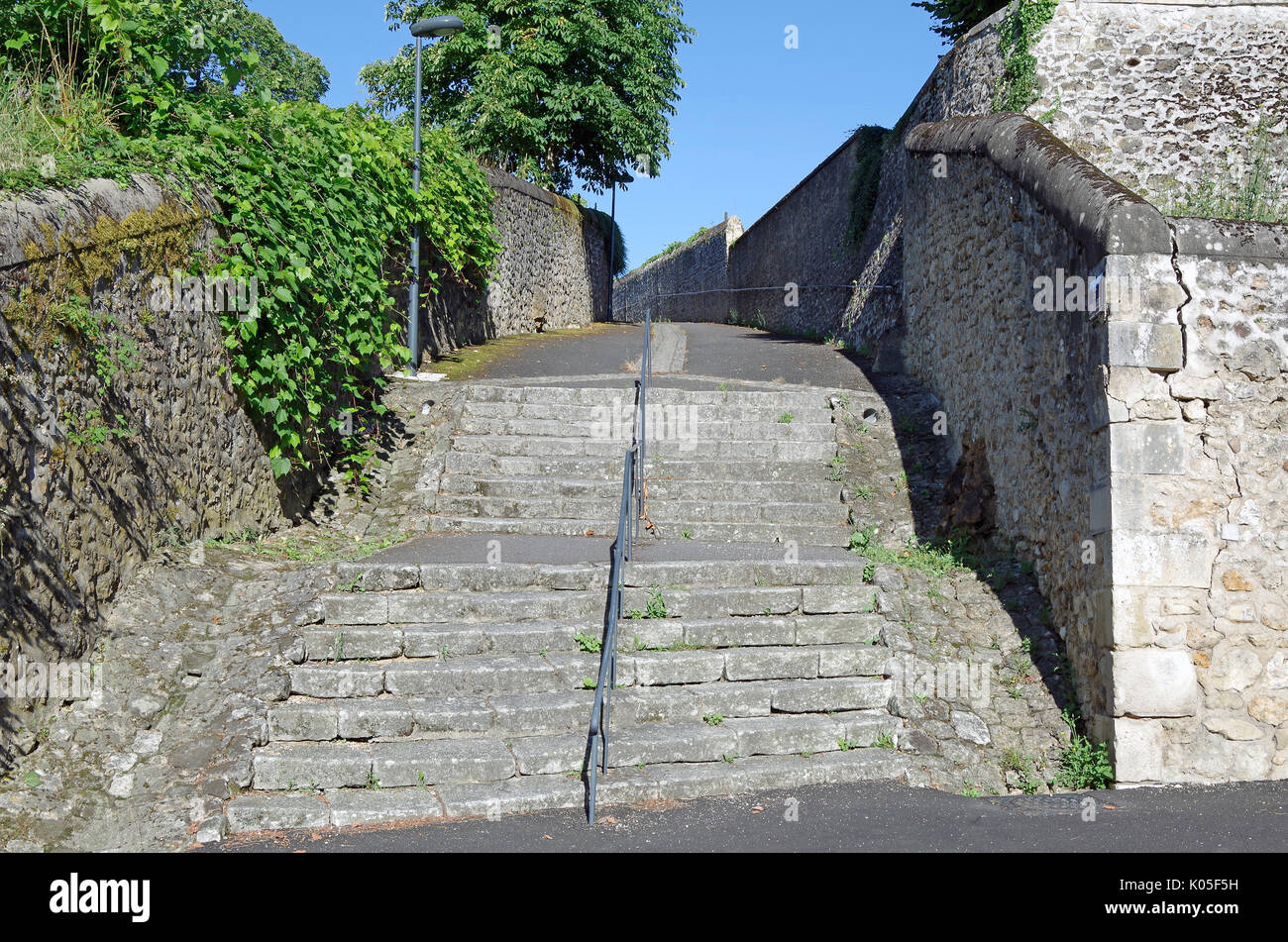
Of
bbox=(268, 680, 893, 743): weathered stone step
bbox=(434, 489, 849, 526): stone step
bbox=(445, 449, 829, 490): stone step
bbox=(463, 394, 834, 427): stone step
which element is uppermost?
bbox=(463, 394, 834, 427): stone step

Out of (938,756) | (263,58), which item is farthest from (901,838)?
(263,58)

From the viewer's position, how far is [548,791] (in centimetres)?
488

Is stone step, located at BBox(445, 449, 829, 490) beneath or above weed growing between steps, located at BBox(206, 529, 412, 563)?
above

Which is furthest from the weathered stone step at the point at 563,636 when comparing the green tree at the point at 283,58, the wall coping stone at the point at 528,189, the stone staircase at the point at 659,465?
the green tree at the point at 283,58

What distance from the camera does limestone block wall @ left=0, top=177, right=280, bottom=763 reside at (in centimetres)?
454

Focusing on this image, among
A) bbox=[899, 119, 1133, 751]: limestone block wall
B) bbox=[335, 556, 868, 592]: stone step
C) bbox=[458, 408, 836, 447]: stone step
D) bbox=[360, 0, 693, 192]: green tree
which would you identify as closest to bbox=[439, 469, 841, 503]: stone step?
bbox=[458, 408, 836, 447]: stone step

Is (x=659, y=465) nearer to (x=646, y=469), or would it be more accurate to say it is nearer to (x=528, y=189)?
(x=646, y=469)

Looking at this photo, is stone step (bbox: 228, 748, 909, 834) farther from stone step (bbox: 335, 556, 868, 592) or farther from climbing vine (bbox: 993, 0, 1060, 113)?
climbing vine (bbox: 993, 0, 1060, 113)

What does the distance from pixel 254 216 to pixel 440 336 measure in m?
5.78

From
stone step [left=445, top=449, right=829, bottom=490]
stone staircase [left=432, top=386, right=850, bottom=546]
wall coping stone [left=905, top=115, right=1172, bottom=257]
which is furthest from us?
stone step [left=445, top=449, right=829, bottom=490]

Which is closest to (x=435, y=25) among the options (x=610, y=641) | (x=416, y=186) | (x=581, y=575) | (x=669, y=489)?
(x=416, y=186)

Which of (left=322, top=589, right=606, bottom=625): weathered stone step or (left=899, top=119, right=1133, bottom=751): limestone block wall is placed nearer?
(left=899, top=119, right=1133, bottom=751): limestone block wall

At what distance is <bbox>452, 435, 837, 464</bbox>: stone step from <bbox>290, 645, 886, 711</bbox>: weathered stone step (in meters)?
2.71

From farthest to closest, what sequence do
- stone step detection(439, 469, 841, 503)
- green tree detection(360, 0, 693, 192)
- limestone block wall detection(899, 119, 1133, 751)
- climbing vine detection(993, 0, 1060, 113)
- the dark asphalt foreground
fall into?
green tree detection(360, 0, 693, 192)
climbing vine detection(993, 0, 1060, 113)
stone step detection(439, 469, 841, 503)
limestone block wall detection(899, 119, 1133, 751)
the dark asphalt foreground
